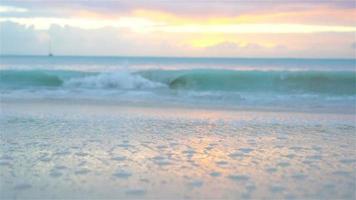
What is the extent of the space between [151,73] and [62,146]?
15.4m

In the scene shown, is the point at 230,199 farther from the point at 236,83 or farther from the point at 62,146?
the point at 236,83

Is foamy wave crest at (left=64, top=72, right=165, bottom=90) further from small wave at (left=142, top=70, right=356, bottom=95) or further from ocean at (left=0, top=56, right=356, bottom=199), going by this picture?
ocean at (left=0, top=56, right=356, bottom=199)

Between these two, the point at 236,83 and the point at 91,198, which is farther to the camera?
the point at 236,83

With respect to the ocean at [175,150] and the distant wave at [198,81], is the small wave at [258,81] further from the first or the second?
the ocean at [175,150]

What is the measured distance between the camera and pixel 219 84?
58.3 ft

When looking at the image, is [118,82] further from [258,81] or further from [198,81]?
[258,81]

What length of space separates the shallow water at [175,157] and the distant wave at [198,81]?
9.17m

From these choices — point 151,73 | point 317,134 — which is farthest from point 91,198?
point 151,73

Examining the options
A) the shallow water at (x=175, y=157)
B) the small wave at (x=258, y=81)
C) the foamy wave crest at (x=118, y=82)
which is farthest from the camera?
the foamy wave crest at (x=118, y=82)

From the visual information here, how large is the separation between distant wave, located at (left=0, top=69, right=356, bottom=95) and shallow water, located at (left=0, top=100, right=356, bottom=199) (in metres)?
9.17

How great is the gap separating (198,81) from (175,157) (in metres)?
14.2

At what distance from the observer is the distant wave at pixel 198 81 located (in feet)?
54.8

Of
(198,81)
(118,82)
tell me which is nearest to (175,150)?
(118,82)

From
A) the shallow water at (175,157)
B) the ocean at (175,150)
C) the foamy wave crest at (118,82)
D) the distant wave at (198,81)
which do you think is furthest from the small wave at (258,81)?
the shallow water at (175,157)
